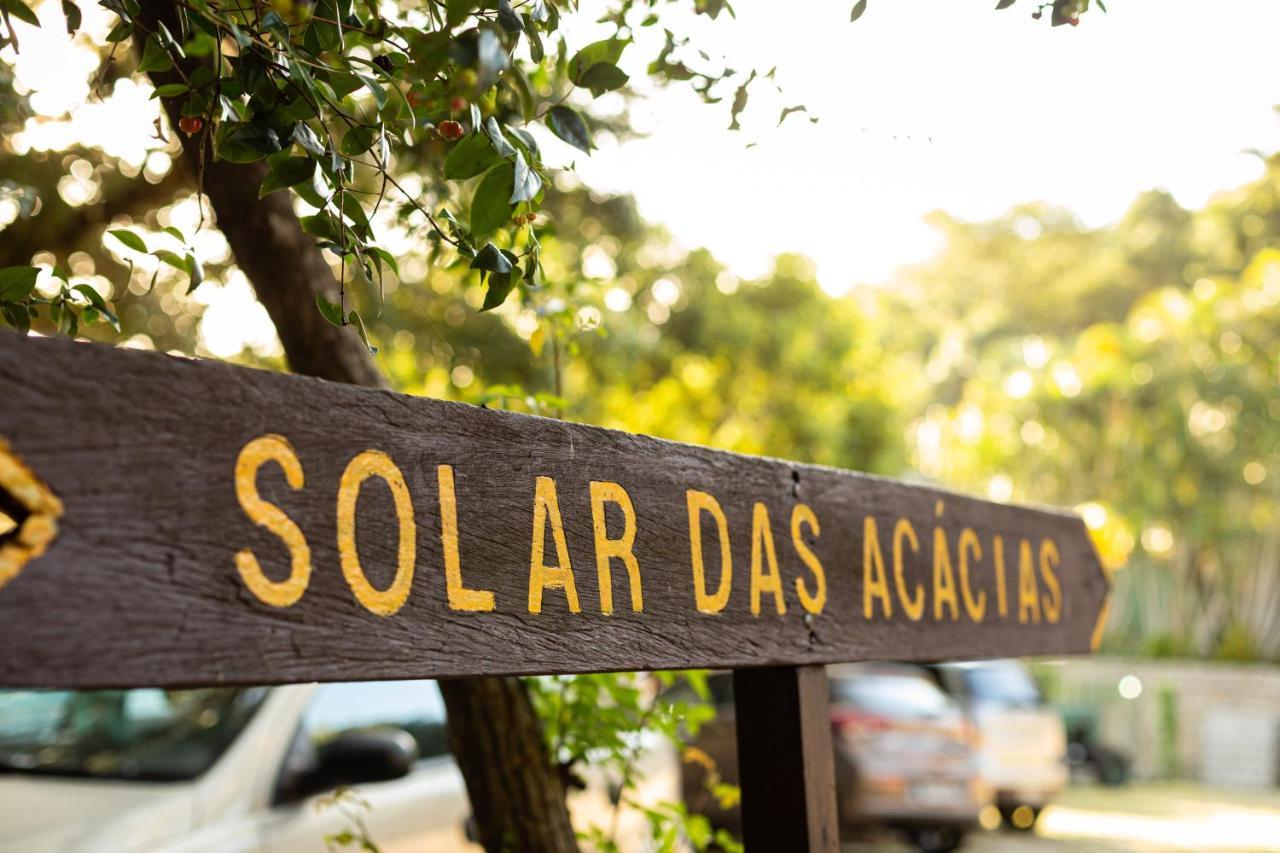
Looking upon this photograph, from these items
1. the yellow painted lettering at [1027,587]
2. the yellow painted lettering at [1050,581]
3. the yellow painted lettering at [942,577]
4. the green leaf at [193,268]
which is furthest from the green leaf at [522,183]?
the yellow painted lettering at [1050,581]

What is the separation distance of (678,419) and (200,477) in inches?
577

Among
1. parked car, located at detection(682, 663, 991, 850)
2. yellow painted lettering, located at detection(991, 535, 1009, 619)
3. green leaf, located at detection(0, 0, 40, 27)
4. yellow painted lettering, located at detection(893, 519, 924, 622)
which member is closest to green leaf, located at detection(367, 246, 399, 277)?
green leaf, located at detection(0, 0, 40, 27)

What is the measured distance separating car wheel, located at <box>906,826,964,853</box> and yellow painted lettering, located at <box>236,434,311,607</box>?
29.8ft

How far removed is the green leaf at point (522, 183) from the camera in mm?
1626

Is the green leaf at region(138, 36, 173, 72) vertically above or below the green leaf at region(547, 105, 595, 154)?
above

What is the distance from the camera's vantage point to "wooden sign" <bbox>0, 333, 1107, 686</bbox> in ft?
3.87

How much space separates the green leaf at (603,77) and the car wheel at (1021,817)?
36.3ft

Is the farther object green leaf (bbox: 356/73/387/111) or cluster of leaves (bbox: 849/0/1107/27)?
cluster of leaves (bbox: 849/0/1107/27)

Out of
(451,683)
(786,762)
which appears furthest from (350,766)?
(786,762)

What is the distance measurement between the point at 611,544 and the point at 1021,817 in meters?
11.1

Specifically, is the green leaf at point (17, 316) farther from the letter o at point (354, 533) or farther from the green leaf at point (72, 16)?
the letter o at point (354, 533)

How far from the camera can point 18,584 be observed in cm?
114

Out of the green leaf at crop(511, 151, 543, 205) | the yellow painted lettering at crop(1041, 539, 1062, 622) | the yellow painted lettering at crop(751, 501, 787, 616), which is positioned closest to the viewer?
the green leaf at crop(511, 151, 543, 205)

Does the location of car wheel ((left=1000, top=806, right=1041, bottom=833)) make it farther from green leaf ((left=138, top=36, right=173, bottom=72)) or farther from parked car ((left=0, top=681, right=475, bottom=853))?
green leaf ((left=138, top=36, right=173, bottom=72))
